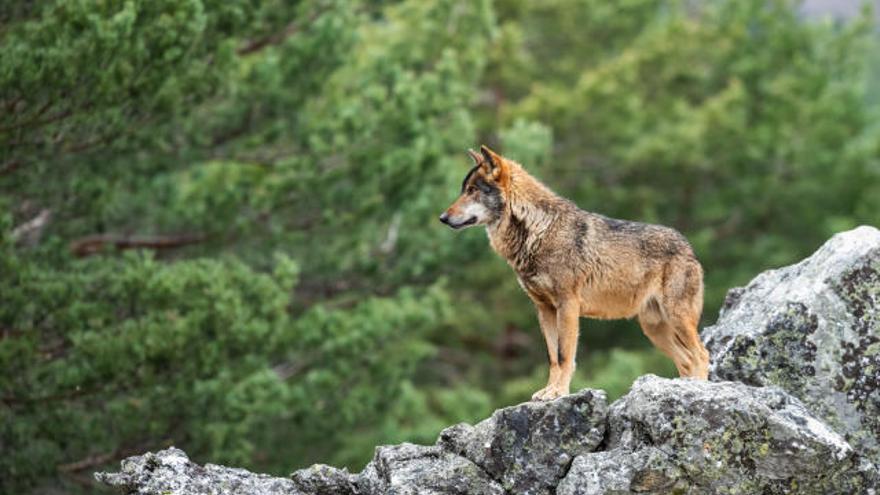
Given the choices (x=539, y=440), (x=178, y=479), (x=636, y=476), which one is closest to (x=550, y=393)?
(x=539, y=440)

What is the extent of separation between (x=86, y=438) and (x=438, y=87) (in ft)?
27.2

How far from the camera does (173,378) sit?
16547 mm

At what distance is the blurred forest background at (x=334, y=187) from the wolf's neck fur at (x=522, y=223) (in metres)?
5.01

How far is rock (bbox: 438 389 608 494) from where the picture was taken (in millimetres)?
9344

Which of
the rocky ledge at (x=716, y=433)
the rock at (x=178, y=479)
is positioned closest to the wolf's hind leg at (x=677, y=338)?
the rocky ledge at (x=716, y=433)

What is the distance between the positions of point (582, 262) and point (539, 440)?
2.14m

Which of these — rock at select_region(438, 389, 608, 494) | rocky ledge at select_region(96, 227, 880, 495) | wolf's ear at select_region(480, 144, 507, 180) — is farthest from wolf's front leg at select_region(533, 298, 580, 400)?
wolf's ear at select_region(480, 144, 507, 180)

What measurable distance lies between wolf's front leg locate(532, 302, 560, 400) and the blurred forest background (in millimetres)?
5677

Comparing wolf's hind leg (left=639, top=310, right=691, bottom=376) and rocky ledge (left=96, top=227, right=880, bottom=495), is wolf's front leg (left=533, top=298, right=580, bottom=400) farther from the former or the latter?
rocky ledge (left=96, top=227, right=880, bottom=495)

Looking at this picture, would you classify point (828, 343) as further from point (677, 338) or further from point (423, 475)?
point (423, 475)

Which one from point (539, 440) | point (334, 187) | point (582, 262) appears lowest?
point (334, 187)

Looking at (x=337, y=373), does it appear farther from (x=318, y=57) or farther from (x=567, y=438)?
(x=567, y=438)

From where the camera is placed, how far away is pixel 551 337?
436 inches

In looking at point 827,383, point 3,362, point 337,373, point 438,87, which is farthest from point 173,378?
point 827,383
